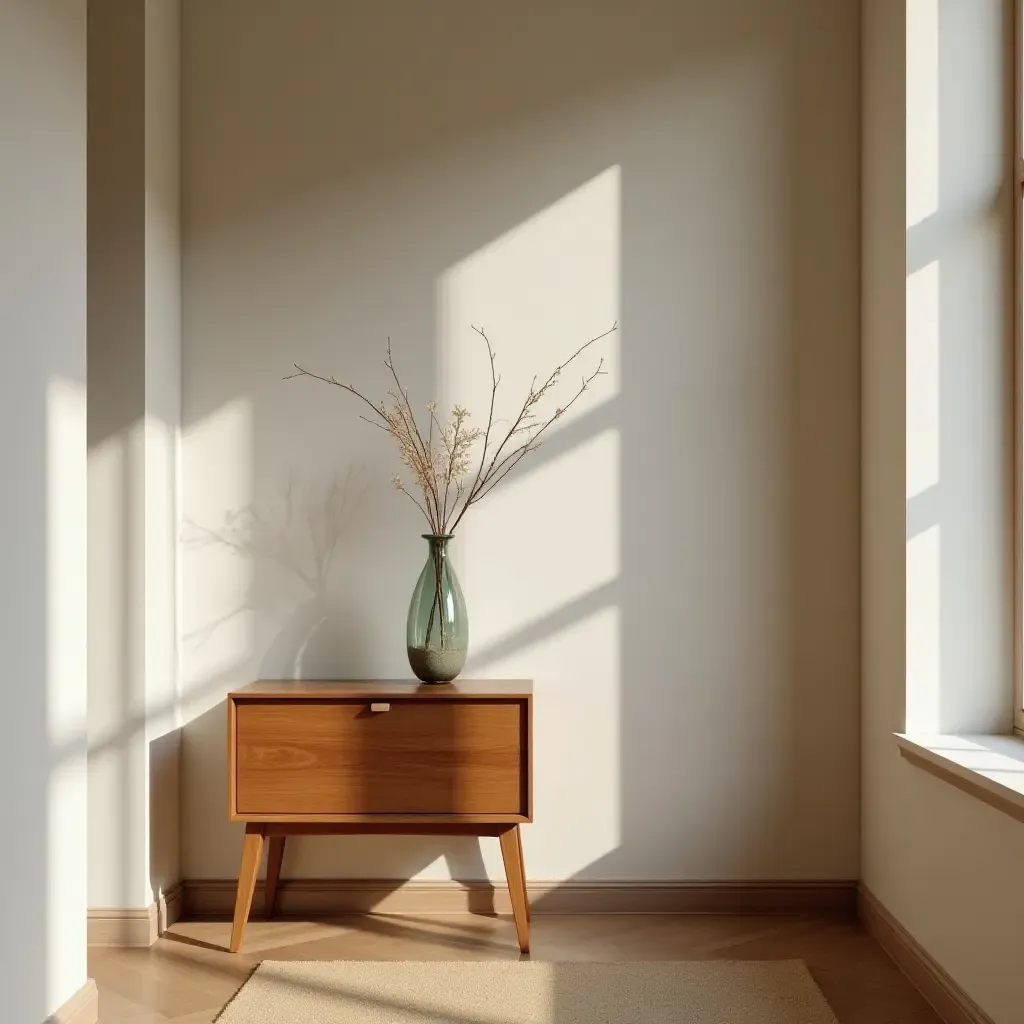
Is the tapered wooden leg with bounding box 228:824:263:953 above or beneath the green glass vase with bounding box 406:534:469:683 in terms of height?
beneath

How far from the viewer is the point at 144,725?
3260 mm

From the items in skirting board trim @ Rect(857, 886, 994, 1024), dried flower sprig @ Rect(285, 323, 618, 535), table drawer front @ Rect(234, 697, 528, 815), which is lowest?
skirting board trim @ Rect(857, 886, 994, 1024)

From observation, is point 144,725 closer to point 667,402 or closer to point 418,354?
point 418,354

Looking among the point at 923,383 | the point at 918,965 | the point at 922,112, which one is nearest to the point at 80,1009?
the point at 918,965

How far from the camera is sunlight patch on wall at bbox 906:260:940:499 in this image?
3.00m

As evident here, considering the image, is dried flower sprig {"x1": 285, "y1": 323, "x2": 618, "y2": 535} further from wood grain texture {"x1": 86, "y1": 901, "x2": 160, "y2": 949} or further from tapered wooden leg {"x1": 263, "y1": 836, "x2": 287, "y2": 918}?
wood grain texture {"x1": 86, "y1": 901, "x2": 160, "y2": 949}

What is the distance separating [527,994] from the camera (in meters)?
2.80

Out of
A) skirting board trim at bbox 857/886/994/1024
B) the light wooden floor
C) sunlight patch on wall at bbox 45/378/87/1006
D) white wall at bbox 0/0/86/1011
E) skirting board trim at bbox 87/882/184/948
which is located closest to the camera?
white wall at bbox 0/0/86/1011

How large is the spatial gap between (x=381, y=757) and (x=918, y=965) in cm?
146

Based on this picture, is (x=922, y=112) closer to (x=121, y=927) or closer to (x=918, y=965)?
(x=918, y=965)

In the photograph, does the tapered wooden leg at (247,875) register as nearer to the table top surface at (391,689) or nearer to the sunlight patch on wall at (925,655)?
the table top surface at (391,689)

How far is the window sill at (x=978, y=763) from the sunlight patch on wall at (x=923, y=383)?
650 mm

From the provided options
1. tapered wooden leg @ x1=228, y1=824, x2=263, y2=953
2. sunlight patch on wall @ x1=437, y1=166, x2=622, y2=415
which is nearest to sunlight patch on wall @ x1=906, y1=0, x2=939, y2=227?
sunlight patch on wall @ x1=437, y1=166, x2=622, y2=415

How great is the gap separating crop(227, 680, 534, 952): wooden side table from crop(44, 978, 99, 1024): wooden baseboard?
1.68 ft
